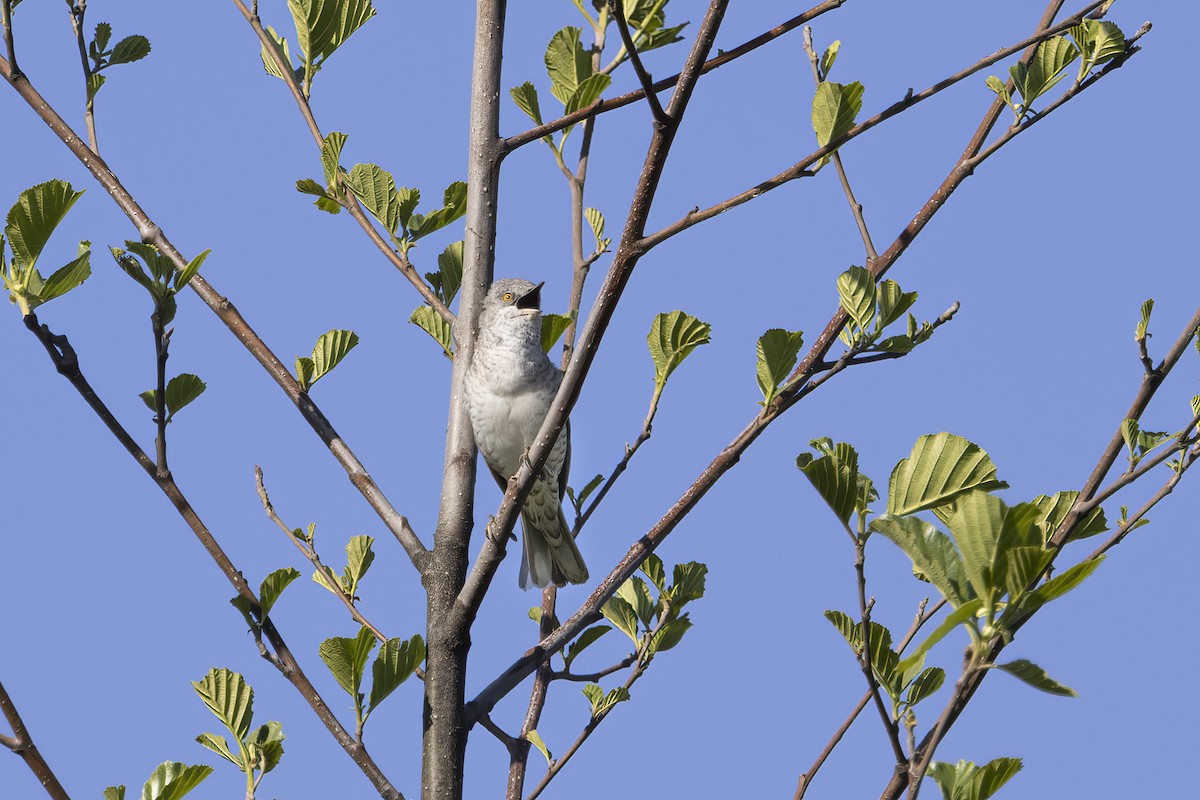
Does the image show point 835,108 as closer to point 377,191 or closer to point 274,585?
point 377,191

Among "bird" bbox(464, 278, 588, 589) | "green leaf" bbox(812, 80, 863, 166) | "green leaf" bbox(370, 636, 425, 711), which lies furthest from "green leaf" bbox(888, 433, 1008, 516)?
"bird" bbox(464, 278, 588, 589)

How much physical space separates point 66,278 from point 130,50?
1132 millimetres

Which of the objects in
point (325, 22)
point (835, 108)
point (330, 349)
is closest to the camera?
point (835, 108)

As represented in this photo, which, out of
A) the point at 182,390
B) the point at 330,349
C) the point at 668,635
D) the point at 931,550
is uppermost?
the point at 330,349

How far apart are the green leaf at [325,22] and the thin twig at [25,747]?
2025 mm

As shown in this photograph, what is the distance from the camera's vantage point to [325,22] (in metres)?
3.49

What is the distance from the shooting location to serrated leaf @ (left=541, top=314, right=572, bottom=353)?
347 cm

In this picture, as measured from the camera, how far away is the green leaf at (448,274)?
3762mm

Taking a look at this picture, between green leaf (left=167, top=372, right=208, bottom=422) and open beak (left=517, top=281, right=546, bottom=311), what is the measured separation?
11.0 ft

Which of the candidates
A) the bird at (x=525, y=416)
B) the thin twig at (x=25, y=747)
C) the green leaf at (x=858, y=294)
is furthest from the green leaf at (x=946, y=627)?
the bird at (x=525, y=416)

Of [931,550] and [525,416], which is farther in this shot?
[525,416]

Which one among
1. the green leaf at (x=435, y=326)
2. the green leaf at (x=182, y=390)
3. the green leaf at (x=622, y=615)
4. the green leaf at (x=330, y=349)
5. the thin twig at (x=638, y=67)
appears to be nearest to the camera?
the thin twig at (x=638, y=67)

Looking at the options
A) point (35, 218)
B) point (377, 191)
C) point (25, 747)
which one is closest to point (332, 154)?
point (377, 191)

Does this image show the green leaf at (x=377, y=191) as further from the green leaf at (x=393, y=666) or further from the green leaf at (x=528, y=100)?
the green leaf at (x=393, y=666)
